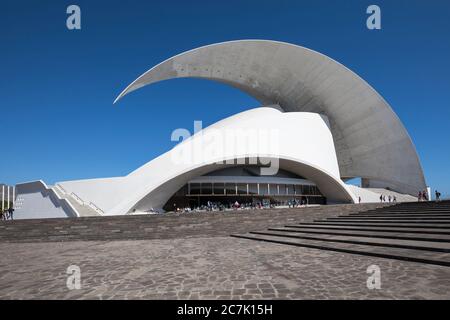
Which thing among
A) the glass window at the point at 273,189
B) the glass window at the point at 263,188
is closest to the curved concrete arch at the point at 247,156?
the glass window at the point at 273,189

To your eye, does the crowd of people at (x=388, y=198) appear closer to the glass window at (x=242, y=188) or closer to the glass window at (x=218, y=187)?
the glass window at (x=242, y=188)

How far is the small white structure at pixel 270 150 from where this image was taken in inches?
633

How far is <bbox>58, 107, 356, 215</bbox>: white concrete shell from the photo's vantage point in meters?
15.4

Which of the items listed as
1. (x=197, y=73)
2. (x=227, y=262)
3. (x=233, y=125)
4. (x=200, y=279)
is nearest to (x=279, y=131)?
(x=233, y=125)

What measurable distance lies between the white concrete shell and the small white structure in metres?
0.07

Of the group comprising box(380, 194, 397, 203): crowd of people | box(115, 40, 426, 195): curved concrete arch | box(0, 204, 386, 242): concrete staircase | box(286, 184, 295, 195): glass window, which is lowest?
box(0, 204, 386, 242): concrete staircase

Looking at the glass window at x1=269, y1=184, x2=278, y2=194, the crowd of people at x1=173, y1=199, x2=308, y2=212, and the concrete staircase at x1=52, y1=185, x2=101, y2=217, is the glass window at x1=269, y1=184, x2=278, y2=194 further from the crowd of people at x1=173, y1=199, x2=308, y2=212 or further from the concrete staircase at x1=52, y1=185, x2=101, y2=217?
the concrete staircase at x1=52, y1=185, x2=101, y2=217

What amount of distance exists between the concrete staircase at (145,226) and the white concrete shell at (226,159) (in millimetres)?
2980

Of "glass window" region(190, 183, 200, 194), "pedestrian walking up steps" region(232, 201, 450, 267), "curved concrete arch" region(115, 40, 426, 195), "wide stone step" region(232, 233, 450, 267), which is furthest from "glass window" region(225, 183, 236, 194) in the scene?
"wide stone step" region(232, 233, 450, 267)

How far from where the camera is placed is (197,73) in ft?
79.8

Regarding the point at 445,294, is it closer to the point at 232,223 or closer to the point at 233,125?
the point at 232,223

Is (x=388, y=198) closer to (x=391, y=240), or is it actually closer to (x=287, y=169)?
(x=287, y=169)

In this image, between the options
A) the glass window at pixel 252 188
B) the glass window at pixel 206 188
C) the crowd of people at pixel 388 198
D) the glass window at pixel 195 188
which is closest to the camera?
the glass window at pixel 195 188
